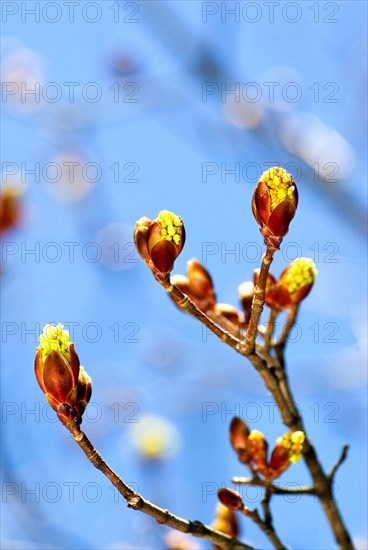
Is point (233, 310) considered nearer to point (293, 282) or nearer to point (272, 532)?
point (293, 282)

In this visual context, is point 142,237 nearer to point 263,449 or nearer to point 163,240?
point 163,240

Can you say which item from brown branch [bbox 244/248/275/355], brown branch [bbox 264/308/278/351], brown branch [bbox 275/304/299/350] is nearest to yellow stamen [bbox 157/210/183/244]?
brown branch [bbox 244/248/275/355]

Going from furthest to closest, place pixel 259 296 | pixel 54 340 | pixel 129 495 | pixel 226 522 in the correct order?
1. pixel 226 522
2. pixel 259 296
3. pixel 54 340
4. pixel 129 495

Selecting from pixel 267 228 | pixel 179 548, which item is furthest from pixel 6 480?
pixel 267 228

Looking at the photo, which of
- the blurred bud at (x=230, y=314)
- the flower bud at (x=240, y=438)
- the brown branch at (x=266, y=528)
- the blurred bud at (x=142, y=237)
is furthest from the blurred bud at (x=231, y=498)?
the blurred bud at (x=142, y=237)

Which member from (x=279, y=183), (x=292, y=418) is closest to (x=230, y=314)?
(x=292, y=418)

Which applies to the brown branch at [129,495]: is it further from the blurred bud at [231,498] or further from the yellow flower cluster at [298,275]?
the yellow flower cluster at [298,275]
